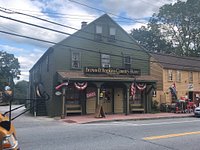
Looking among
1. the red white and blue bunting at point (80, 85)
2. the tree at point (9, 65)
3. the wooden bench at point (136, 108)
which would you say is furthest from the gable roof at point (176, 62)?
the tree at point (9, 65)

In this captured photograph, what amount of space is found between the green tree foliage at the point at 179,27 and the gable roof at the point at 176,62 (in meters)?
16.9

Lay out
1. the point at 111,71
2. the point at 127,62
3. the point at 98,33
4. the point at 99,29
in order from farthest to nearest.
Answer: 1. the point at 127,62
2. the point at 99,29
3. the point at 98,33
4. the point at 111,71

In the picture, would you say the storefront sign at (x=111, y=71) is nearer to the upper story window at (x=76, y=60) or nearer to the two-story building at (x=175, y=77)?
the upper story window at (x=76, y=60)

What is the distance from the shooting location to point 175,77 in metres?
30.0

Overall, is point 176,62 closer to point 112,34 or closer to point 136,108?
point 136,108

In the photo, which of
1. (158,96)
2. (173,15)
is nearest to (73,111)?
(158,96)

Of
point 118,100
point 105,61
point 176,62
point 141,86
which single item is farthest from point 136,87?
point 176,62

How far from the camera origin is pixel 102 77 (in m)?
22.2

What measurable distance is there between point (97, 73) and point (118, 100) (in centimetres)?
382

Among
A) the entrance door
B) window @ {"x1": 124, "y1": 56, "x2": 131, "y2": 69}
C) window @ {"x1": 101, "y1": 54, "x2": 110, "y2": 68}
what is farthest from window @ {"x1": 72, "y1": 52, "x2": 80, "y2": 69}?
window @ {"x1": 124, "y1": 56, "x2": 131, "y2": 69}

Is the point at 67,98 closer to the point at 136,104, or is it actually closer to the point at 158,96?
the point at 136,104

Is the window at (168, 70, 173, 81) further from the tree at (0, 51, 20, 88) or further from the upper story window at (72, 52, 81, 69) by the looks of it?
the tree at (0, 51, 20, 88)

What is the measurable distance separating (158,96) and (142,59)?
4.71 meters

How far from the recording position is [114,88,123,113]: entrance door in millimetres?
24703
